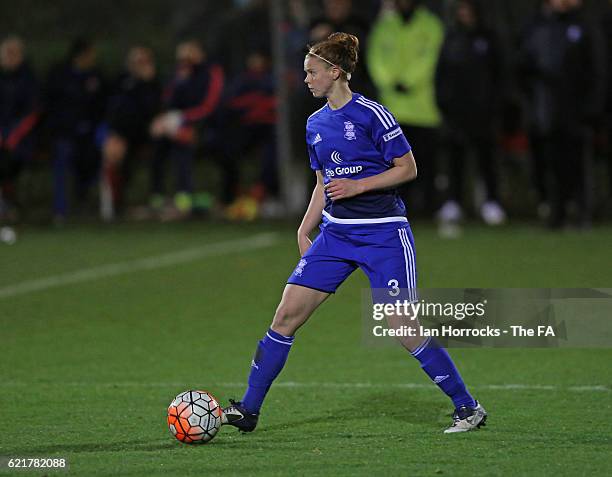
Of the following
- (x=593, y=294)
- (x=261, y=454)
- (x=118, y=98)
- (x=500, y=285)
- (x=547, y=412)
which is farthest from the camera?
(x=118, y=98)

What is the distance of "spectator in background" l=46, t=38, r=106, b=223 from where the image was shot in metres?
19.2

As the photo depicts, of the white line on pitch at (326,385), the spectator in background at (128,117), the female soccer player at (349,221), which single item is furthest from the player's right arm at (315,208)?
the spectator in background at (128,117)

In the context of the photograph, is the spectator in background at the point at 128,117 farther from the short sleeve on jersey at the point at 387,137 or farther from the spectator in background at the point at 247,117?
the short sleeve on jersey at the point at 387,137

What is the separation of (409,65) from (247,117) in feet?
10.6

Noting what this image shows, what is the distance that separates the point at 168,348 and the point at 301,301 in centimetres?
320

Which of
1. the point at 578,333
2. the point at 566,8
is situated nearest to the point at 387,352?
the point at 578,333

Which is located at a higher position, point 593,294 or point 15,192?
point 15,192

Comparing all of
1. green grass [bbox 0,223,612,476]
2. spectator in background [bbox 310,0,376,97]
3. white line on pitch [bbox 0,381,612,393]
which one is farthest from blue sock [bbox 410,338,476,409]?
spectator in background [bbox 310,0,376,97]

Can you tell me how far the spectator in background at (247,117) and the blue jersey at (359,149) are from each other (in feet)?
40.2

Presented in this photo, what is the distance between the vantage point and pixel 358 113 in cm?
716

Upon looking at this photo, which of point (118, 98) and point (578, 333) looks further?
point (118, 98)

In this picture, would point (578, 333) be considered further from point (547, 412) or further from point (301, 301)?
point (301, 301)

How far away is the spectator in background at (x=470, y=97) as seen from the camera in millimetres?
16953

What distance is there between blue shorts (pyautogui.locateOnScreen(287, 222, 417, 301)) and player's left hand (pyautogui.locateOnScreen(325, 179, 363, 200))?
0.72ft
